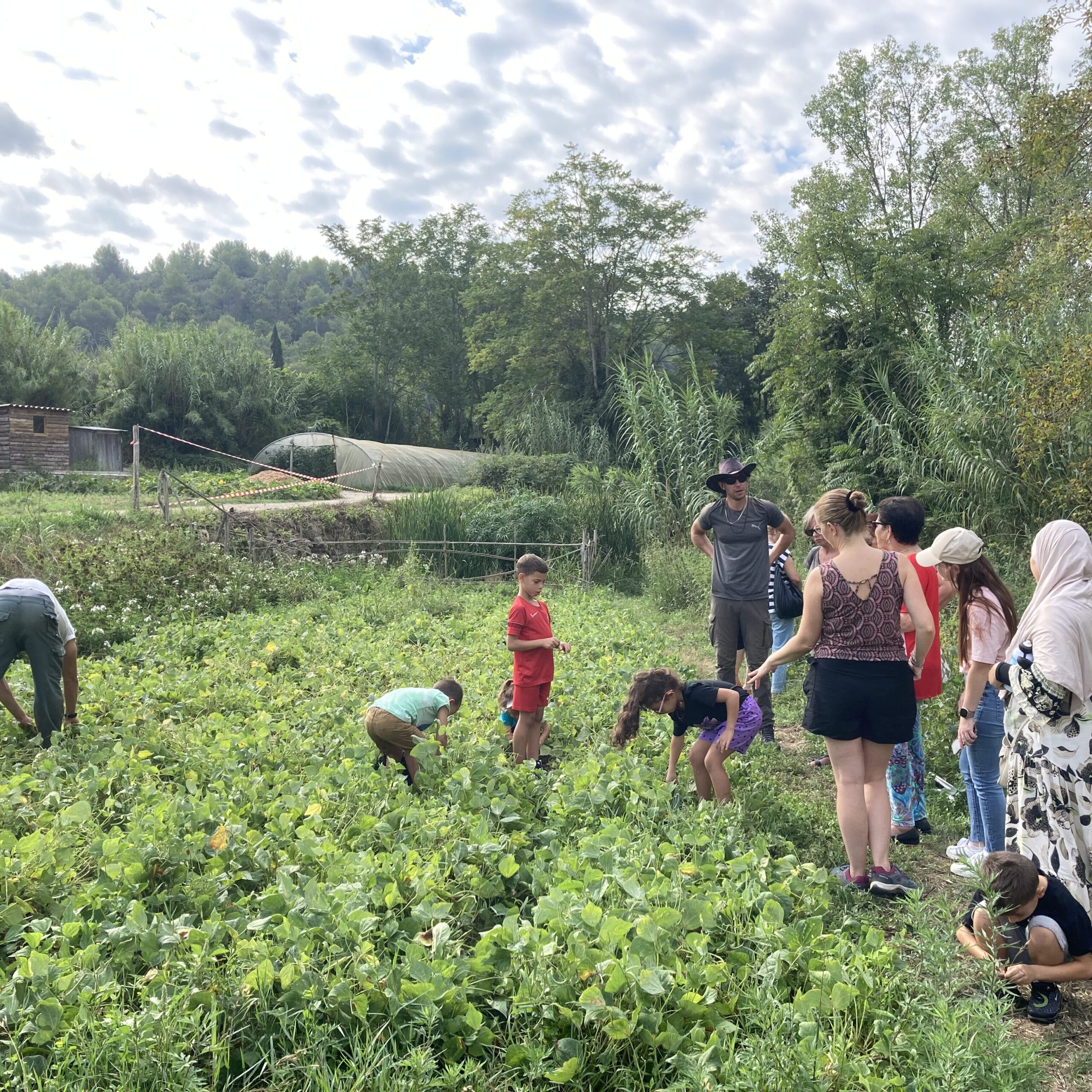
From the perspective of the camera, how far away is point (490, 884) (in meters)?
3.18

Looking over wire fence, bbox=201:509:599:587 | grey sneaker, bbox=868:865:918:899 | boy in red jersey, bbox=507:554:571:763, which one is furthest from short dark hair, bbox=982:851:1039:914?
wire fence, bbox=201:509:599:587

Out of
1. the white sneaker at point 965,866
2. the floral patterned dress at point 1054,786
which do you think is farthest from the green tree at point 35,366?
the floral patterned dress at point 1054,786

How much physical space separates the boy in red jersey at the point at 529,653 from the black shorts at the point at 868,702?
1.71m

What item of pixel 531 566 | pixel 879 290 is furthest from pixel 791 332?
pixel 531 566

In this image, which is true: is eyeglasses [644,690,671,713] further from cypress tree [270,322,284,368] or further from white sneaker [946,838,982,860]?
cypress tree [270,322,284,368]

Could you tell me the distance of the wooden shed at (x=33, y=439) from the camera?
67.8 ft

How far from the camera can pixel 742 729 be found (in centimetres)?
432

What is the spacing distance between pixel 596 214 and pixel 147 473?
1871 centimetres

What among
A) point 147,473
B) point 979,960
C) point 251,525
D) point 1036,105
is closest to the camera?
point 979,960

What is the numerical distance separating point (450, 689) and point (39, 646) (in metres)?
2.68

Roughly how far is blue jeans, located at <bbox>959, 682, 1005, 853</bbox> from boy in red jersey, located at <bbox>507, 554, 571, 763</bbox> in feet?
7.30

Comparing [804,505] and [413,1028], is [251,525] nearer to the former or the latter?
[804,505]

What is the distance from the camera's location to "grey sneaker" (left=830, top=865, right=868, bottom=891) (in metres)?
3.61

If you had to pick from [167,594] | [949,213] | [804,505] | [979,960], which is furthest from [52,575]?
[949,213]
